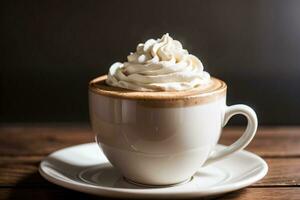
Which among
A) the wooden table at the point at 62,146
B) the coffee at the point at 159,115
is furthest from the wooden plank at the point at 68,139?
the coffee at the point at 159,115

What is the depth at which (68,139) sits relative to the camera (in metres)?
0.96

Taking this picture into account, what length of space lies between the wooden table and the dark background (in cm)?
10

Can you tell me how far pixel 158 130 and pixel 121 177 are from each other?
0.11 m

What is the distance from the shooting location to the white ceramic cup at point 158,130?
2.10ft

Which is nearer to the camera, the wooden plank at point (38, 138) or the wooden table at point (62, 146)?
the wooden table at point (62, 146)

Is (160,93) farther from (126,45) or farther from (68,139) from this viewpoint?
(126,45)

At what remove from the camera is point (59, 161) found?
773 millimetres

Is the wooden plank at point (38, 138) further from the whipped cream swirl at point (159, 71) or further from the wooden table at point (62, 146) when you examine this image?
the whipped cream swirl at point (159, 71)

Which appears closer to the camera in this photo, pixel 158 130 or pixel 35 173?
pixel 158 130

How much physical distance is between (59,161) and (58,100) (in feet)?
1.32

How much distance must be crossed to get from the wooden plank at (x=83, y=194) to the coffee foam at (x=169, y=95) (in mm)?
115

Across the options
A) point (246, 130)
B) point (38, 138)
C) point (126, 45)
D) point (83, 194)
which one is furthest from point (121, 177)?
point (126, 45)

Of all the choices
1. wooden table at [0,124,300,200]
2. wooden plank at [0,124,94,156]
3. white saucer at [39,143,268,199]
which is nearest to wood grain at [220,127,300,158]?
wooden table at [0,124,300,200]

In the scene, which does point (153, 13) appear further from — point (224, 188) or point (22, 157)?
point (224, 188)
